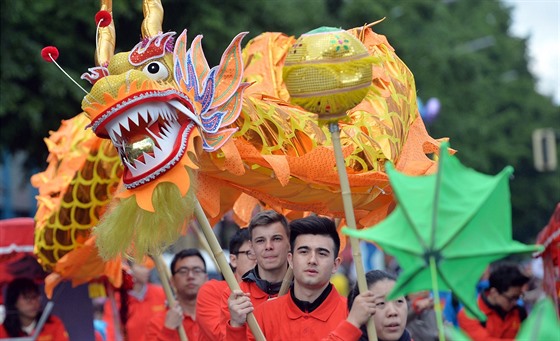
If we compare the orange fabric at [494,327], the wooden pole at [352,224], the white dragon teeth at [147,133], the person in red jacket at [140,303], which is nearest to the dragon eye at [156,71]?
the white dragon teeth at [147,133]

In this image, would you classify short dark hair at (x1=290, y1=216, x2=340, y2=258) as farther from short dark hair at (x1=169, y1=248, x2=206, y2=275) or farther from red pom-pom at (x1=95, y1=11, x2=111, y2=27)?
short dark hair at (x1=169, y1=248, x2=206, y2=275)

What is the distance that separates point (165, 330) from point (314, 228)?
8.67ft

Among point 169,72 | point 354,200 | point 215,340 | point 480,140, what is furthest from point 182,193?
point 480,140

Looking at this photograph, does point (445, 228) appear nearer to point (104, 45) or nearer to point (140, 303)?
point (104, 45)

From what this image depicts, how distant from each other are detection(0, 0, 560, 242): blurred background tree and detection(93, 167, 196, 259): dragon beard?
7.82 m

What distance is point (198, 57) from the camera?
5660mm

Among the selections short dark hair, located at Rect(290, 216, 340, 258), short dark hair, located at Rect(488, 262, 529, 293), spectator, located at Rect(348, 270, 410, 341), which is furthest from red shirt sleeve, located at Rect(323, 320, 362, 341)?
short dark hair, located at Rect(488, 262, 529, 293)

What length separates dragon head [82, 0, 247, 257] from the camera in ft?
16.5

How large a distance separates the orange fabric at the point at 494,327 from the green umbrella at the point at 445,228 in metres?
4.86

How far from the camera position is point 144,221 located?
5.11 metres

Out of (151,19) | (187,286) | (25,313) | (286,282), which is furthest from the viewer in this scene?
(25,313)

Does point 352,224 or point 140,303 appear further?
point 140,303

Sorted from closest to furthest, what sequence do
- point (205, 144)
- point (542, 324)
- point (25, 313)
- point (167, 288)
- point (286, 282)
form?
point (542, 324)
point (205, 144)
point (286, 282)
point (167, 288)
point (25, 313)

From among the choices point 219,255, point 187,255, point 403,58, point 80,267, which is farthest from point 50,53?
point 403,58
